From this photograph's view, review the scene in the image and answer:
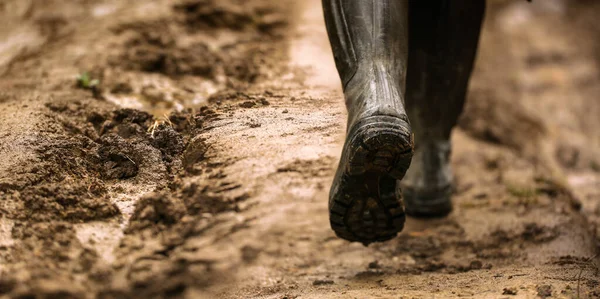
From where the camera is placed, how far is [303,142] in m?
1.65

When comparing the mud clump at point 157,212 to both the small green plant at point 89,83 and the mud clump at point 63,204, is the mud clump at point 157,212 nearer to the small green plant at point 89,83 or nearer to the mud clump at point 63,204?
the mud clump at point 63,204

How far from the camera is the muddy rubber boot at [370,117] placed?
1.42m

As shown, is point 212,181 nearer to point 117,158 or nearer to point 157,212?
point 157,212

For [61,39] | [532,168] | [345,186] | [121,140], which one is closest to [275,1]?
[61,39]

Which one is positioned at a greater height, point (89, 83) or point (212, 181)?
point (89, 83)

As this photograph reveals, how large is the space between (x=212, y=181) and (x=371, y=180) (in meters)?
0.41

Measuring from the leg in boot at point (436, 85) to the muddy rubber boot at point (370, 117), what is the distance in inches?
15.3

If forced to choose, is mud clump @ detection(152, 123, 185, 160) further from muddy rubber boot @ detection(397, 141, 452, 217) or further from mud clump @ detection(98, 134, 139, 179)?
muddy rubber boot @ detection(397, 141, 452, 217)

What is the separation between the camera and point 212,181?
160 centimetres

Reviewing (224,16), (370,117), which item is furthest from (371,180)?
(224,16)

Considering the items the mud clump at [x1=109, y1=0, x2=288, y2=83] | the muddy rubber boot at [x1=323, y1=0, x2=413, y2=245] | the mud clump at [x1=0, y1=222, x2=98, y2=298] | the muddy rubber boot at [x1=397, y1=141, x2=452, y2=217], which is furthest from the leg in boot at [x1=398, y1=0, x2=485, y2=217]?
the mud clump at [x1=0, y1=222, x2=98, y2=298]

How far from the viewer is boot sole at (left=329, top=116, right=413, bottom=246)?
141 centimetres

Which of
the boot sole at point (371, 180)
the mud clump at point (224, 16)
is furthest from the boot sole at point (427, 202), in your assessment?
the mud clump at point (224, 16)

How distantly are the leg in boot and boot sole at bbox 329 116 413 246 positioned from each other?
2.22 ft
